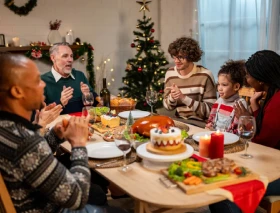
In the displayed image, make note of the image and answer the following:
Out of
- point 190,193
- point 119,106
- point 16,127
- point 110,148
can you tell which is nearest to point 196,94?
point 119,106

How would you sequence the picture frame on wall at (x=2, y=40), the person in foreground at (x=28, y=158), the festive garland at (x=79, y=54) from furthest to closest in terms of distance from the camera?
the festive garland at (x=79, y=54) < the picture frame on wall at (x=2, y=40) < the person in foreground at (x=28, y=158)

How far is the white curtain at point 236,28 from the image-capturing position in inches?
151

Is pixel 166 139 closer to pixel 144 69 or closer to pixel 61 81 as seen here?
pixel 61 81

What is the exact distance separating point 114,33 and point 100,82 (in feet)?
2.44

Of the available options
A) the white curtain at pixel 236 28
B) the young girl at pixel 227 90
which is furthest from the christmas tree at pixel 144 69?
the young girl at pixel 227 90

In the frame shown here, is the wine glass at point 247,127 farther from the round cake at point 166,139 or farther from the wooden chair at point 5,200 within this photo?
the wooden chair at point 5,200

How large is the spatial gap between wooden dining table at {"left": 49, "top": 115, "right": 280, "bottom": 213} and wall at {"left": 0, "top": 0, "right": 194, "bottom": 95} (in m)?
3.06

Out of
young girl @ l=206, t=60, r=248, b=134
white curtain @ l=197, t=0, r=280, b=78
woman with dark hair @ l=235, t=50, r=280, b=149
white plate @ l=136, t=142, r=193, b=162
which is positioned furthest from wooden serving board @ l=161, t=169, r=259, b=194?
white curtain @ l=197, t=0, r=280, b=78

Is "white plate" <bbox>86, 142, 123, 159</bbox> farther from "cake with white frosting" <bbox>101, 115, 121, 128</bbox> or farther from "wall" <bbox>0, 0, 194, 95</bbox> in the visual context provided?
"wall" <bbox>0, 0, 194, 95</bbox>

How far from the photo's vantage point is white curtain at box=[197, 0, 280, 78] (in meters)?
3.84

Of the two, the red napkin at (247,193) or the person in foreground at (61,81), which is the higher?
the person in foreground at (61,81)

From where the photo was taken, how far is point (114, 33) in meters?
5.10

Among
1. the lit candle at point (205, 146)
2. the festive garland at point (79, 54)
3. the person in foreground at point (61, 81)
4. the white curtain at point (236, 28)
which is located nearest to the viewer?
the lit candle at point (205, 146)

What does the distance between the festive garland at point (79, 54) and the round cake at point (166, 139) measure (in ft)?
10.4
